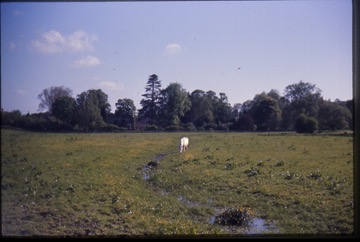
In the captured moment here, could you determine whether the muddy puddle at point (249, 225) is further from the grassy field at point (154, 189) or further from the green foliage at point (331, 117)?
the green foliage at point (331, 117)

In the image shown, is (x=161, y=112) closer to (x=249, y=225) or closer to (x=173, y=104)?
(x=173, y=104)

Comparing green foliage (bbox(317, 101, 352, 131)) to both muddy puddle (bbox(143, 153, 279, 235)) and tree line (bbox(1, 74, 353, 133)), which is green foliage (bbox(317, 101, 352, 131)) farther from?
muddy puddle (bbox(143, 153, 279, 235))

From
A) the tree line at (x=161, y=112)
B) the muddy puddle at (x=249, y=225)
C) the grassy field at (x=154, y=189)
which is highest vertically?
the tree line at (x=161, y=112)

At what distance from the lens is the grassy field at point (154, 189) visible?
8422 mm

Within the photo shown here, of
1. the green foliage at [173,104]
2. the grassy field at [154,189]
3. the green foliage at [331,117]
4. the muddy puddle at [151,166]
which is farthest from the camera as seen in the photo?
the muddy puddle at [151,166]

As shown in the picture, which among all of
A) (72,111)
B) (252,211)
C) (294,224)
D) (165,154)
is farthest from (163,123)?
(165,154)

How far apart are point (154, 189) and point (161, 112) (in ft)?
12.2

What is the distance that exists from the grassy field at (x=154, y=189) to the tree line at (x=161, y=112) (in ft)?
1.79

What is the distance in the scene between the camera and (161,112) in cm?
985

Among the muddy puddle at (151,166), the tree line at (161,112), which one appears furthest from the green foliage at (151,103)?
the muddy puddle at (151,166)

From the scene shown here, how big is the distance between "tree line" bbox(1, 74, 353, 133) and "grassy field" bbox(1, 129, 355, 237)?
1.79 feet

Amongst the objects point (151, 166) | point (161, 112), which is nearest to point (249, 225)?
point (161, 112)

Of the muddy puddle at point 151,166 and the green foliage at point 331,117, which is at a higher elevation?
the green foliage at point 331,117

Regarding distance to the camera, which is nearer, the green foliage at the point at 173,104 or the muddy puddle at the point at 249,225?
the muddy puddle at the point at 249,225
